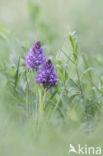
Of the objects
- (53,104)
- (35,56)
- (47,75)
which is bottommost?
(53,104)

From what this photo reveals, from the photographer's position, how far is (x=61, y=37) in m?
3.66

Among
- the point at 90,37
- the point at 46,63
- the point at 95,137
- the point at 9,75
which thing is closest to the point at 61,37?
the point at 90,37

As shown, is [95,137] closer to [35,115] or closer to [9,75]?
[35,115]

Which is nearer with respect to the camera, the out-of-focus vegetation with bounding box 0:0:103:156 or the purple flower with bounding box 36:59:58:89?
the out-of-focus vegetation with bounding box 0:0:103:156
